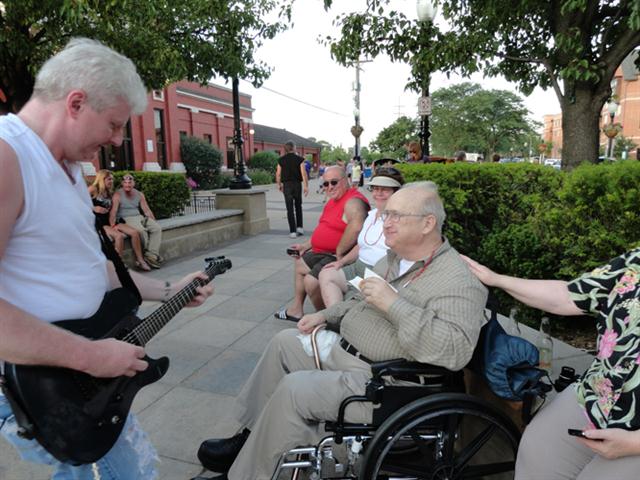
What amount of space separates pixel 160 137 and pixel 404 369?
2290cm

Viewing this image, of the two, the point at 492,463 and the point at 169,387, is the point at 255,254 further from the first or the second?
the point at 492,463

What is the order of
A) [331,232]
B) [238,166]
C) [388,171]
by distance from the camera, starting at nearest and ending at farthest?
[388,171]
[331,232]
[238,166]

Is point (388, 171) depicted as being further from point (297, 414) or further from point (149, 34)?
point (149, 34)

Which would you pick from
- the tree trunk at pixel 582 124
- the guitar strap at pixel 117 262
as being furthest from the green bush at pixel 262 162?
the guitar strap at pixel 117 262

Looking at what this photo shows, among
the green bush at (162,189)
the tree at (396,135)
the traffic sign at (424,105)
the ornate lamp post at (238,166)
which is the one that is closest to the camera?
the green bush at (162,189)

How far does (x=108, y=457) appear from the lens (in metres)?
1.53

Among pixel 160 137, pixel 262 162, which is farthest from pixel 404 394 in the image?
pixel 262 162

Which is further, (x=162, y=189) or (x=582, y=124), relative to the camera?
(x=162, y=189)

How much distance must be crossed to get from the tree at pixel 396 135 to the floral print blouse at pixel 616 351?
64297mm

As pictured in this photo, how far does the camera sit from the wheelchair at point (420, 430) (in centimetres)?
184

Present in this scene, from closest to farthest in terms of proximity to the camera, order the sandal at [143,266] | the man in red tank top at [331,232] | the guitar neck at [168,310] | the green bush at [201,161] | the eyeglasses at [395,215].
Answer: the guitar neck at [168,310], the eyeglasses at [395,215], the man in red tank top at [331,232], the sandal at [143,266], the green bush at [201,161]

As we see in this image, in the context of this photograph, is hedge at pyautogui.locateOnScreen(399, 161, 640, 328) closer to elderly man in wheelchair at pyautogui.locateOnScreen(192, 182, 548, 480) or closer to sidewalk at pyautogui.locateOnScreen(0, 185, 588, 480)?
sidewalk at pyautogui.locateOnScreen(0, 185, 588, 480)

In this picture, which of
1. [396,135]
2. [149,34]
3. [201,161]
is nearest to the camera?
[149,34]

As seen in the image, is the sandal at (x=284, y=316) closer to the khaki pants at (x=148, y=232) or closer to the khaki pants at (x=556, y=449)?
the khaki pants at (x=148, y=232)
